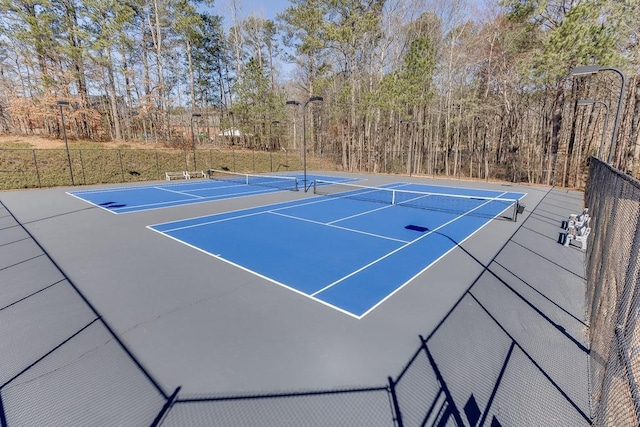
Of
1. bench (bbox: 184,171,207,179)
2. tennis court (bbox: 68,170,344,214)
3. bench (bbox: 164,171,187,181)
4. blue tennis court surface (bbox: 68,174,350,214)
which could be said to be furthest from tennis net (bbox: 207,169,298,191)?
bench (bbox: 164,171,187,181)

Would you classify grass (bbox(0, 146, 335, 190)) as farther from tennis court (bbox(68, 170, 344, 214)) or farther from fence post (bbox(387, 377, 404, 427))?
fence post (bbox(387, 377, 404, 427))

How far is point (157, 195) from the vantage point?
16.4 m

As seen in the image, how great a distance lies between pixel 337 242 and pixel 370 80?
76.4 feet

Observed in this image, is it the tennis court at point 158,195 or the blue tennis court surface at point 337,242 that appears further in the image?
the tennis court at point 158,195

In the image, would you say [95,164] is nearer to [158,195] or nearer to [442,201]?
[158,195]

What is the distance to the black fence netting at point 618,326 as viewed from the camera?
104 inches

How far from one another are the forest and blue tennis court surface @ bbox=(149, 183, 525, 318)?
515 inches

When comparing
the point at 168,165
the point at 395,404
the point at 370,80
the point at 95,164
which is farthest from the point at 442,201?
the point at 95,164

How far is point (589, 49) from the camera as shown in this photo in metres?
15.2

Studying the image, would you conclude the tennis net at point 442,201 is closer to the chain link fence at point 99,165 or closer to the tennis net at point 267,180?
the tennis net at point 267,180

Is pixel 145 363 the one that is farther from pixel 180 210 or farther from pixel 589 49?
pixel 589 49

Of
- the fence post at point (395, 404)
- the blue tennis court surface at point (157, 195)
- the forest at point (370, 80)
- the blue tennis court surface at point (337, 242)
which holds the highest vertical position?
the forest at point (370, 80)

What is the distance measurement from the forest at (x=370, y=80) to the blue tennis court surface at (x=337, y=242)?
42.9ft

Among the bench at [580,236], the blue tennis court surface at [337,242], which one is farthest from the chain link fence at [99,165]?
the bench at [580,236]
